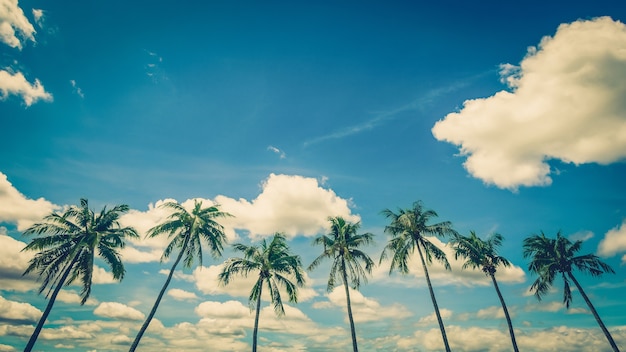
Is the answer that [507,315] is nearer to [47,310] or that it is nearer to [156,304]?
[156,304]

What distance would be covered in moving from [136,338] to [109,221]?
9.55 m

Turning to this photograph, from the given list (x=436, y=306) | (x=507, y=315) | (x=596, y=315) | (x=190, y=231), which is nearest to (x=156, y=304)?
(x=190, y=231)

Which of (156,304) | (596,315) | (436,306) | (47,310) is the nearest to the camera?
(47,310)

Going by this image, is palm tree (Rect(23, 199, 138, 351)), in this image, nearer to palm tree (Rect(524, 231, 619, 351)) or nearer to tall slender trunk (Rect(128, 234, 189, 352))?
tall slender trunk (Rect(128, 234, 189, 352))

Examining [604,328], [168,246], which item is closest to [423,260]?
[604,328]

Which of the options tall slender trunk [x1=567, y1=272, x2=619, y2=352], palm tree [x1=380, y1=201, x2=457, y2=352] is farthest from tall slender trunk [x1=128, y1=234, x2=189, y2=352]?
tall slender trunk [x1=567, y1=272, x2=619, y2=352]

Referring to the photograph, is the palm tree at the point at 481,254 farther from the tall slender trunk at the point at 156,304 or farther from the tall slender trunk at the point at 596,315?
the tall slender trunk at the point at 156,304

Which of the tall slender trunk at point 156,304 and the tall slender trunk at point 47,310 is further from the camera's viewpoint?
the tall slender trunk at point 156,304

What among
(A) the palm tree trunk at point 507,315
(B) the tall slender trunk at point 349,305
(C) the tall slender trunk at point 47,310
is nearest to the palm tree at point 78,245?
(C) the tall slender trunk at point 47,310

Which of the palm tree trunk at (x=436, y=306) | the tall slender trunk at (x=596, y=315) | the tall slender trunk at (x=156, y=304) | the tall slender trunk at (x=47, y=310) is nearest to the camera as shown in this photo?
the tall slender trunk at (x=47, y=310)

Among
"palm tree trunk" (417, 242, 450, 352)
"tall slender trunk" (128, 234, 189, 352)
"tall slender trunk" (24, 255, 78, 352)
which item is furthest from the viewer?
"palm tree trunk" (417, 242, 450, 352)

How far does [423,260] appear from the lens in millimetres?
29328

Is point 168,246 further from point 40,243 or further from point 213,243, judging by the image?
point 40,243

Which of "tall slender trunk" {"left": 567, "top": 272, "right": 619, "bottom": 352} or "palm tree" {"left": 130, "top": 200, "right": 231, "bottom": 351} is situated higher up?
"palm tree" {"left": 130, "top": 200, "right": 231, "bottom": 351}
